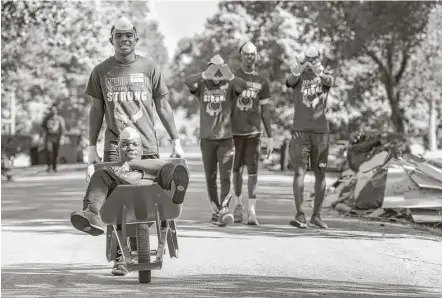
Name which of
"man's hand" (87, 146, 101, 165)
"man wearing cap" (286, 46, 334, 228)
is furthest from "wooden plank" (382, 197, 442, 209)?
"man's hand" (87, 146, 101, 165)

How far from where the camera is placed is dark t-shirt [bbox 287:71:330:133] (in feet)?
40.1

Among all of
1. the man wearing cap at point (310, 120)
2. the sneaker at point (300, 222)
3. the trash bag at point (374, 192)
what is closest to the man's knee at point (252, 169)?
the man wearing cap at point (310, 120)

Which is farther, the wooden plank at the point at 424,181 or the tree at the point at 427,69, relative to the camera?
the tree at the point at 427,69

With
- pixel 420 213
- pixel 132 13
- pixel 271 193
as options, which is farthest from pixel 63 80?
pixel 420 213

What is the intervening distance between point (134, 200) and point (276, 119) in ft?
104

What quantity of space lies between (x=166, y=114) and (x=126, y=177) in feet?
3.12

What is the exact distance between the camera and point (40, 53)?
38.1 metres

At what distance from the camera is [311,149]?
12.3 meters

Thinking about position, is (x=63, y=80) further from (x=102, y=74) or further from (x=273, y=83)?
(x=102, y=74)

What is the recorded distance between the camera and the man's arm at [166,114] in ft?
28.1

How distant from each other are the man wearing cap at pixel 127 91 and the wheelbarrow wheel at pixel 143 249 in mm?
827

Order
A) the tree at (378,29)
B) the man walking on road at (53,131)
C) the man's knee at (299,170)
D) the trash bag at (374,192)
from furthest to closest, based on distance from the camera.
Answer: the man walking on road at (53,131) → the tree at (378,29) → the trash bag at (374,192) → the man's knee at (299,170)

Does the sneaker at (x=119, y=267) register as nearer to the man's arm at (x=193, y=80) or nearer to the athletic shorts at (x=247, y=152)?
the man's arm at (x=193, y=80)

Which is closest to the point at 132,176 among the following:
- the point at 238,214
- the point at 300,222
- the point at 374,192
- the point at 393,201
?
the point at 300,222
